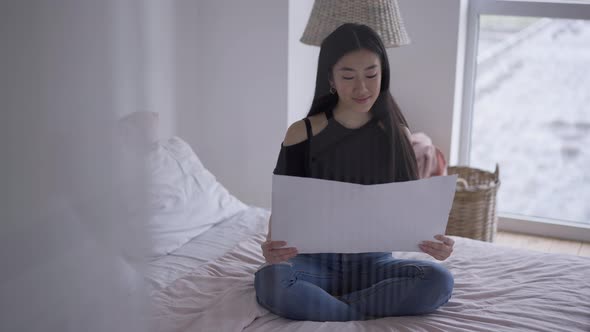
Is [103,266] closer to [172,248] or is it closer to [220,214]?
[172,248]

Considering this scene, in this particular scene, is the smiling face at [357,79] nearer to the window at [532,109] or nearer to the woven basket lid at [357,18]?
the woven basket lid at [357,18]

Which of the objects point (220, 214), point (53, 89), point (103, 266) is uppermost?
point (53, 89)

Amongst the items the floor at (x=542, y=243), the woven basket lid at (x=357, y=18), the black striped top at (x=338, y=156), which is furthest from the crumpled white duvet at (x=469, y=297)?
the floor at (x=542, y=243)

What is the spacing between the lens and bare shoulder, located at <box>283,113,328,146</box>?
0.96m

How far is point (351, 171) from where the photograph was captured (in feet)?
3.11

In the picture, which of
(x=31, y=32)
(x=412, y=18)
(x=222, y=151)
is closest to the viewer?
(x=31, y=32)

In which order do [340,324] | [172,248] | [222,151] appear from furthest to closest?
[340,324], [172,248], [222,151]

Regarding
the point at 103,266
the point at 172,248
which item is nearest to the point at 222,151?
the point at 172,248

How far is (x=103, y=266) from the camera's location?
0.47 metres

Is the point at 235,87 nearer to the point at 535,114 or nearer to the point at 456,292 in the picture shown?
the point at 456,292

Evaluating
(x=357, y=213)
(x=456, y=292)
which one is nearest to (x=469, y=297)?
(x=456, y=292)

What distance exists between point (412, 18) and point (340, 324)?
1.22 metres

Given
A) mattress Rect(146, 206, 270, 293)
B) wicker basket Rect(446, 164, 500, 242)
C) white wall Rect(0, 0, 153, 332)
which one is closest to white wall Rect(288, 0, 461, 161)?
wicker basket Rect(446, 164, 500, 242)

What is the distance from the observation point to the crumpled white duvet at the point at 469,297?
1.01 meters
